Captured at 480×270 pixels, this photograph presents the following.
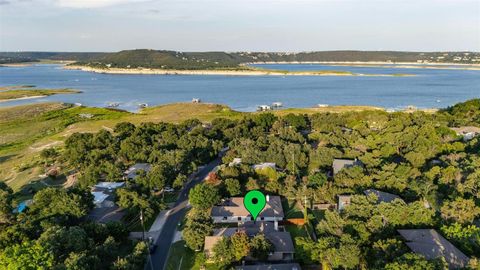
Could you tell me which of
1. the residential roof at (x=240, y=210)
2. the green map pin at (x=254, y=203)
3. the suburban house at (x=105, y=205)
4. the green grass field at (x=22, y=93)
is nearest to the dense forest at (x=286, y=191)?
the suburban house at (x=105, y=205)

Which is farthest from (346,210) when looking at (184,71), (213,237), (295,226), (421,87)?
(184,71)

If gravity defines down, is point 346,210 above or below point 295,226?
above

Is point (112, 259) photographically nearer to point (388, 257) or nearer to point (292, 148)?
point (388, 257)

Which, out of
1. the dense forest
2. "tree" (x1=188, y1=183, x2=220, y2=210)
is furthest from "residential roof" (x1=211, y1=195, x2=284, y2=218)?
the dense forest

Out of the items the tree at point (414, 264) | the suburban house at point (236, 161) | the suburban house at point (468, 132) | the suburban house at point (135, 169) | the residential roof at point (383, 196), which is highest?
the suburban house at point (468, 132)

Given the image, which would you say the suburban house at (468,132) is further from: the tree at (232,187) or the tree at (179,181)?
the tree at (179,181)

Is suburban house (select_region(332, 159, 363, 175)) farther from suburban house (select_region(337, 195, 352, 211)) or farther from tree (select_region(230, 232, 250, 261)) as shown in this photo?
tree (select_region(230, 232, 250, 261))

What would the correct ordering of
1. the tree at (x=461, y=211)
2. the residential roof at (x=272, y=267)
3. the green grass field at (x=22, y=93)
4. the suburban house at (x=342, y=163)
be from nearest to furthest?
1. the residential roof at (x=272, y=267)
2. the tree at (x=461, y=211)
3. the suburban house at (x=342, y=163)
4. the green grass field at (x=22, y=93)
